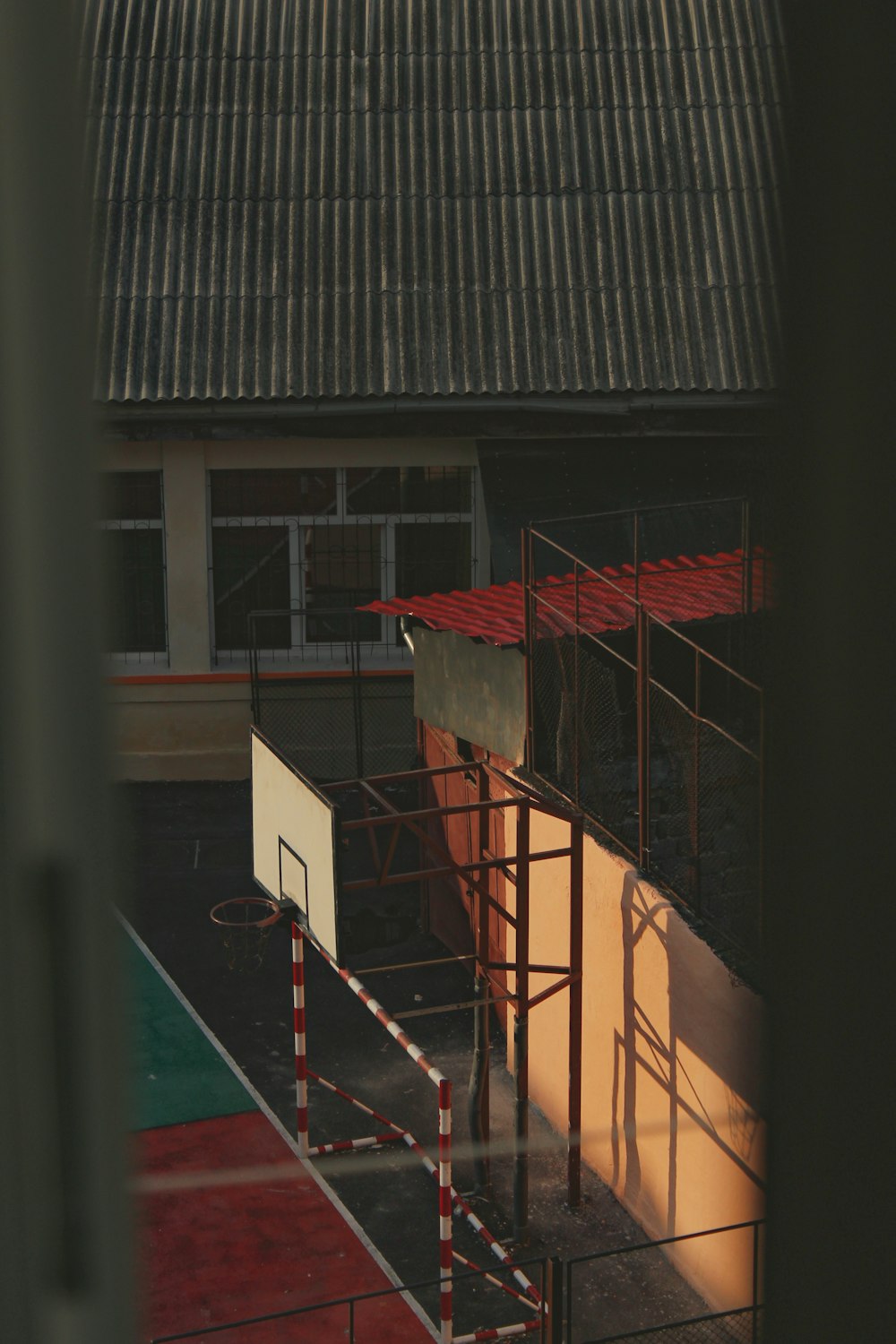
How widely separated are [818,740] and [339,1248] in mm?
7126

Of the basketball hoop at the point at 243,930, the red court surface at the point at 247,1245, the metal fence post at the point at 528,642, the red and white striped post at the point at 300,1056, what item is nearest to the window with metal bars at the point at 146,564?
the basketball hoop at the point at 243,930

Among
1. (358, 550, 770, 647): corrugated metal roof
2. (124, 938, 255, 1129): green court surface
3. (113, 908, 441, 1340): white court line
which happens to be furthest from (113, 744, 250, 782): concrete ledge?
(358, 550, 770, 647): corrugated metal roof

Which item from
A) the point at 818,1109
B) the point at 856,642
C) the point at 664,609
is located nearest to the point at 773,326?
the point at 856,642

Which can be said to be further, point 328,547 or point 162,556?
point 328,547

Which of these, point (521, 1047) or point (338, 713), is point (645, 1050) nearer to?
point (521, 1047)

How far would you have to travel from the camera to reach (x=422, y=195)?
1456 centimetres

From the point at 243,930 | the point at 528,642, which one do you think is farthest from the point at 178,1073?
the point at 528,642

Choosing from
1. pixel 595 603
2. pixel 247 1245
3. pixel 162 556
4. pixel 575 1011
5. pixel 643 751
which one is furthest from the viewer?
pixel 162 556

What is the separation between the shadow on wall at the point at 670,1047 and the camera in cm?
658

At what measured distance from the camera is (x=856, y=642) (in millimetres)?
759

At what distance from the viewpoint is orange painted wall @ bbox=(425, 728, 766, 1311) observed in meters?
6.61

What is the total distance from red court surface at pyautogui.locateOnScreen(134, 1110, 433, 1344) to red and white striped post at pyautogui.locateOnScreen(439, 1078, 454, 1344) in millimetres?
241

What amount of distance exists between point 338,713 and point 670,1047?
7325 mm

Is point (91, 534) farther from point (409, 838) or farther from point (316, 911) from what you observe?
point (409, 838)
